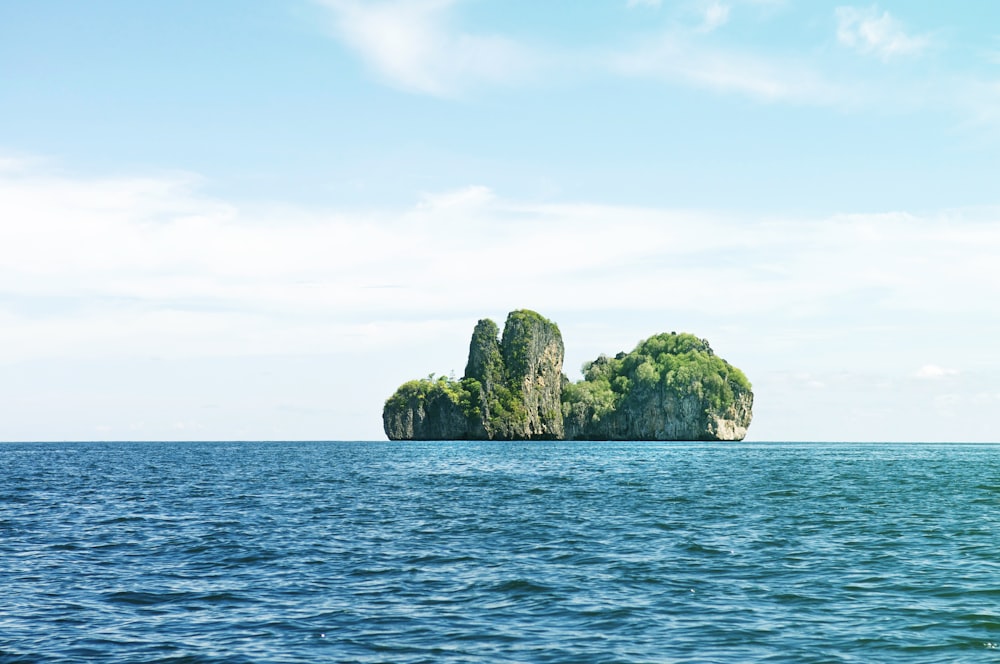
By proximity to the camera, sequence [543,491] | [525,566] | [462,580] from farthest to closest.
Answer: [543,491]
[525,566]
[462,580]

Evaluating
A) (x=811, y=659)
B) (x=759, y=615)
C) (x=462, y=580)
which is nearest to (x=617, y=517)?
(x=462, y=580)

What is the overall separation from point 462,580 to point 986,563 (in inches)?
586

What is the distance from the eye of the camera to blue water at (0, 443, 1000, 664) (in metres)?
16.5

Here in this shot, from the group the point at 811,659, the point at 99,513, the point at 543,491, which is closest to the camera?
the point at 811,659

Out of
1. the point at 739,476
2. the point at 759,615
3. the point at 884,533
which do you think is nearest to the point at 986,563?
the point at 884,533

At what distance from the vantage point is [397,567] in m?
25.0

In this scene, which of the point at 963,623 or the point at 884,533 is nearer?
the point at 963,623

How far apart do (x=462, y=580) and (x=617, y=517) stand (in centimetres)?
1603

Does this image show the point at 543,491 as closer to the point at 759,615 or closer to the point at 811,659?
the point at 759,615

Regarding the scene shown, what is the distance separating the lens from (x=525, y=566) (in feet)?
81.5

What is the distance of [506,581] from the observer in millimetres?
22547

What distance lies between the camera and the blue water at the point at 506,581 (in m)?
16.5

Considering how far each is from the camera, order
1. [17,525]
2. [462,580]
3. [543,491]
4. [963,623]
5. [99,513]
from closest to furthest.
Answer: [963,623]
[462,580]
[17,525]
[99,513]
[543,491]

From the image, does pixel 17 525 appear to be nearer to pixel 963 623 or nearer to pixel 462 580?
pixel 462 580
